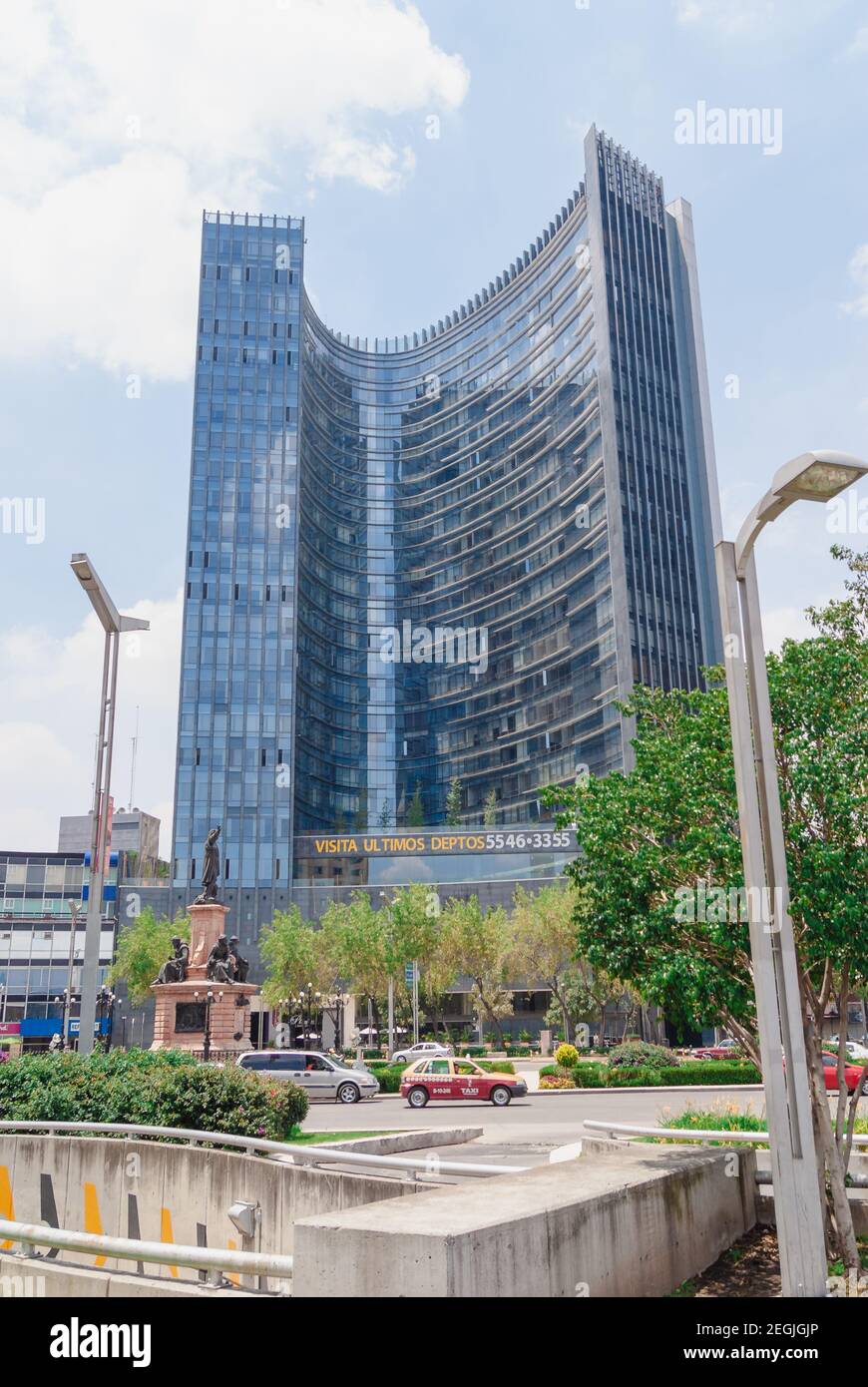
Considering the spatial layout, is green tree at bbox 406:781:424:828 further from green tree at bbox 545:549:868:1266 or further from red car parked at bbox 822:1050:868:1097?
green tree at bbox 545:549:868:1266

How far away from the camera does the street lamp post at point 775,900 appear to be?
7.81 m

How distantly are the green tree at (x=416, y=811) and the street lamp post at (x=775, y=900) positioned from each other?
11108cm

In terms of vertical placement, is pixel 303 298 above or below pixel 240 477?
above

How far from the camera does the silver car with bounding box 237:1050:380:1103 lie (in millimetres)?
36594

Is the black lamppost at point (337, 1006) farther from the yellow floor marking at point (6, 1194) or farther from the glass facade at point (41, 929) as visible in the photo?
the yellow floor marking at point (6, 1194)

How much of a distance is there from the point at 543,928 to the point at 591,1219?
54.0 metres

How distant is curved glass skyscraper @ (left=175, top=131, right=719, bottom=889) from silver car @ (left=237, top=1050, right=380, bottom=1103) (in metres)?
56.4

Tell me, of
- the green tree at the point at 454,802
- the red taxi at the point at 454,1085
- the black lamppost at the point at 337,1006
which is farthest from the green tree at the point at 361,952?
the green tree at the point at 454,802

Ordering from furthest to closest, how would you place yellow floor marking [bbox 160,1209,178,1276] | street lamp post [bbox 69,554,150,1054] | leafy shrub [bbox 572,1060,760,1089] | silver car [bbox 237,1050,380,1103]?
leafy shrub [bbox 572,1060,760,1089]
silver car [bbox 237,1050,380,1103]
street lamp post [bbox 69,554,150,1054]
yellow floor marking [bbox 160,1209,178,1276]

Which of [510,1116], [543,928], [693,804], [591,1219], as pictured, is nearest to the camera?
[591,1219]

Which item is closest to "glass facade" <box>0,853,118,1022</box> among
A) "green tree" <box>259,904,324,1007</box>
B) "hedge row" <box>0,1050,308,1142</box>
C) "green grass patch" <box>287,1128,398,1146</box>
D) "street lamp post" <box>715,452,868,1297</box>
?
"green tree" <box>259,904,324,1007</box>

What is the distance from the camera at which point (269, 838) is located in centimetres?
9881
